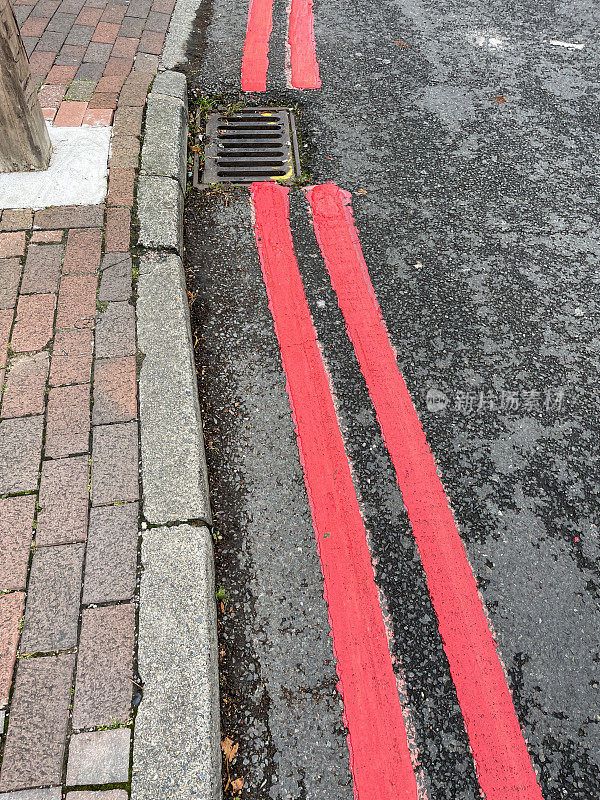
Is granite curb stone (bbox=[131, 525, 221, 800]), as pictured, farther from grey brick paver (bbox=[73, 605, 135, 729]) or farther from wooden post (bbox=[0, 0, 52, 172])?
wooden post (bbox=[0, 0, 52, 172])

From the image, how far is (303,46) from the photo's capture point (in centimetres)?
428

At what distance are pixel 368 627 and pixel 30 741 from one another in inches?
40.7

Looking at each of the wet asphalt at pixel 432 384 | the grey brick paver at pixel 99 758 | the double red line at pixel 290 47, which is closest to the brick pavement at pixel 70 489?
the grey brick paver at pixel 99 758

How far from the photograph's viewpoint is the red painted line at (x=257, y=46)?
395 cm

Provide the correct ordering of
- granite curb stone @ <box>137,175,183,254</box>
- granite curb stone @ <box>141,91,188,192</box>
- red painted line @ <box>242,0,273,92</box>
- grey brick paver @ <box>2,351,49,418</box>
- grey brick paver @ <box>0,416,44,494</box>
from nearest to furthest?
grey brick paver @ <box>0,416,44,494</box>
grey brick paver @ <box>2,351,49,418</box>
granite curb stone @ <box>137,175,183,254</box>
granite curb stone @ <box>141,91,188,192</box>
red painted line @ <box>242,0,273,92</box>

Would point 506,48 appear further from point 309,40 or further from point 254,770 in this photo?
point 254,770

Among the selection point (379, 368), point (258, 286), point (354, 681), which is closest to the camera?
point (354, 681)

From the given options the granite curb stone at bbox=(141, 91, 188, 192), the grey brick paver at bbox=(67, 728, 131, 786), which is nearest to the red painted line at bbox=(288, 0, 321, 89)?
the granite curb stone at bbox=(141, 91, 188, 192)

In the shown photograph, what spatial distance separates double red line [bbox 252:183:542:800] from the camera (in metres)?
1.68

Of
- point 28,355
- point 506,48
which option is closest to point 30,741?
point 28,355

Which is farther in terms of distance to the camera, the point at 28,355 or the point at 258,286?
the point at 258,286

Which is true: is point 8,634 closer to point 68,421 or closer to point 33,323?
point 68,421

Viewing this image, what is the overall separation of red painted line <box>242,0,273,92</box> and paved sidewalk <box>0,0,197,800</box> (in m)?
1.07

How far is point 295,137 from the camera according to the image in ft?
11.7
